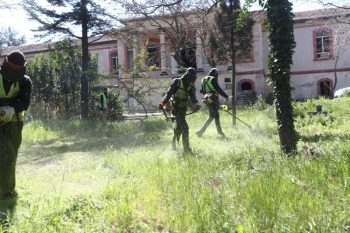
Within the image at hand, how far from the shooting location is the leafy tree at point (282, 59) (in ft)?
18.5

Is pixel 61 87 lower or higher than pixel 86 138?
higher

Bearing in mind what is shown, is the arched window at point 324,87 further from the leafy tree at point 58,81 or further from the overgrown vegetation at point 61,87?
the leafy tree at point 58,81

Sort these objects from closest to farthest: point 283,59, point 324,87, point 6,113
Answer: point 6,113
point 283,59
point 324,87

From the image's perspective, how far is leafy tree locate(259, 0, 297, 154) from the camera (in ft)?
18.5

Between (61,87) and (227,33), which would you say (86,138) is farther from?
(227,33)

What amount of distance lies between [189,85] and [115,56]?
26602mm

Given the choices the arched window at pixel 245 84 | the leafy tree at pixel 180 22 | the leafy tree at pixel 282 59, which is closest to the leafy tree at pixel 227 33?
the leafy tree at pixel 180 22

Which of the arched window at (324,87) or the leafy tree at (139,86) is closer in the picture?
the leafy tree at (139,86)

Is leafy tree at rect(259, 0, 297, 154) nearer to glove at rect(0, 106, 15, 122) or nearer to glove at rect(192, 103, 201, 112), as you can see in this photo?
glove at rect(192, 103, 201, 112)

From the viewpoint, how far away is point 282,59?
570 cm

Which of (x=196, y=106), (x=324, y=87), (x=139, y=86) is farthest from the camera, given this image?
(x=324, y=87)

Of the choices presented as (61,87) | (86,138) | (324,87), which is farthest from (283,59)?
(324,87)

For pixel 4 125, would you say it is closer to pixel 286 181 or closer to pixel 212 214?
pixel 212 214

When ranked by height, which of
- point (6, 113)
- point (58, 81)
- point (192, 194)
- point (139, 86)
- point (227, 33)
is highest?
point (227, 33)
